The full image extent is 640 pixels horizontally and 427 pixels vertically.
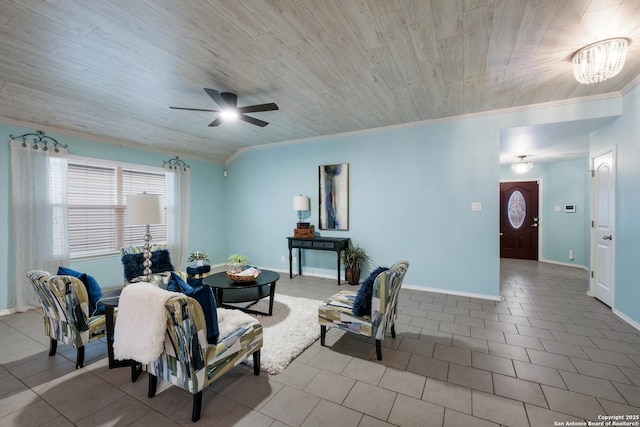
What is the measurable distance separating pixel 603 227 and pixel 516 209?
3.52 meters

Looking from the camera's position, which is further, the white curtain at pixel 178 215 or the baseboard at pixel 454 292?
the white curtain at pixel 178 215

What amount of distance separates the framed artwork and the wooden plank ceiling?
125 cm

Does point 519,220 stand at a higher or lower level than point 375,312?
higher

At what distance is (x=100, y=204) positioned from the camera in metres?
4.51

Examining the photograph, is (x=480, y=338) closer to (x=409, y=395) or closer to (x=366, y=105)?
(x=409, y=395)

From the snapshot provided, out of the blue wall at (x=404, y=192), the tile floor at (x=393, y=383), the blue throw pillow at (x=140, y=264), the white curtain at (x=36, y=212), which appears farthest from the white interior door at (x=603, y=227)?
the white curtain at (x=36, y=212)

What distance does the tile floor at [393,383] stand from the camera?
179cm

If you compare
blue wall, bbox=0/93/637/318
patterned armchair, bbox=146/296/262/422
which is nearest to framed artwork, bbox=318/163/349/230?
blue wall, bbox=0/93/637/318

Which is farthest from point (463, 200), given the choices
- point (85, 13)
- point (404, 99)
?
point (85, 13)

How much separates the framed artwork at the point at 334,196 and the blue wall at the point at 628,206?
11.6 ft

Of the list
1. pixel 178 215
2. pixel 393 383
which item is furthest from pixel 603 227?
pixel 178 215

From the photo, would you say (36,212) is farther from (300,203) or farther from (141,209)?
(300,203)

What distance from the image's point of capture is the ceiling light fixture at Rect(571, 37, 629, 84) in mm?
2205

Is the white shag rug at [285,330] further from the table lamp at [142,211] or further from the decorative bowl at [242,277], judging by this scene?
the table lamp at [142,211]
